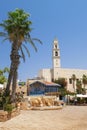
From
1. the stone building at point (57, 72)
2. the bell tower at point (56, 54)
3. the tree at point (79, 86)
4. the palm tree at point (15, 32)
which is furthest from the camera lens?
the bell tower at point (56, 54)

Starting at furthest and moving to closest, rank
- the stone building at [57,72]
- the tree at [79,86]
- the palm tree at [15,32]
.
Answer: the stone building at [57,72], the tree at [79,86], the palm tree at [15,32]

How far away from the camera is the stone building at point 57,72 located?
334ft

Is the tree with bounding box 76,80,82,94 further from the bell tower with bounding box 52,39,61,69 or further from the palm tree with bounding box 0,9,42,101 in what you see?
the palm tree with bounding box 0,9,42,101

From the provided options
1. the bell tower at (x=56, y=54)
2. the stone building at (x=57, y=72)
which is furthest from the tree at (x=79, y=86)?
the bell tower at (x=56, y=54)

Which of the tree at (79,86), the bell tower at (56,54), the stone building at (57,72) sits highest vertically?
the bell tower at (56,54)

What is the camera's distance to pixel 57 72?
102562 mm

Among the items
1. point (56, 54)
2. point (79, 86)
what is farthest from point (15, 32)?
point (56, 54)

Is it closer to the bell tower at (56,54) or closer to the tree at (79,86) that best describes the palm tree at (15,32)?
the tree at (79,86)

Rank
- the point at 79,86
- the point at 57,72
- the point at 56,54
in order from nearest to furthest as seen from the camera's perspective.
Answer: the point at 79,86, the point at 57,72, the point at 56,54

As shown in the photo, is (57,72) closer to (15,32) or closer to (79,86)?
(79,86)

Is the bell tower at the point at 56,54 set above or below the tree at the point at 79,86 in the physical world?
above

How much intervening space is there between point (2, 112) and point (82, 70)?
8908 centimetres

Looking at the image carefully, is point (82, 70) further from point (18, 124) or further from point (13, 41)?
point (18, 124)

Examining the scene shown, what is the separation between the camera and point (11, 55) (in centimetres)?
2969
